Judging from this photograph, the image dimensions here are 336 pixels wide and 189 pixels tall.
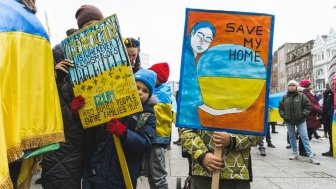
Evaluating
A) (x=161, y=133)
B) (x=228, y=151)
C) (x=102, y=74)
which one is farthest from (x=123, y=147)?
(x=161, y=133)

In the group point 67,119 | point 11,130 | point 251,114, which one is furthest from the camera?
point 67,119

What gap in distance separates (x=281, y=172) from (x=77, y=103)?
517 cm

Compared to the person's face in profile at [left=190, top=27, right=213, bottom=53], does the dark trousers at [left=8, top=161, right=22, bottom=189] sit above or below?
below

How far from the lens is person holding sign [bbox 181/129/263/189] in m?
2.61

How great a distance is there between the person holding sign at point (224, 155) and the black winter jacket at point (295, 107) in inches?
238

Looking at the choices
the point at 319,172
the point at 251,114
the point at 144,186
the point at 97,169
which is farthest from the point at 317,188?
the point at 97,169

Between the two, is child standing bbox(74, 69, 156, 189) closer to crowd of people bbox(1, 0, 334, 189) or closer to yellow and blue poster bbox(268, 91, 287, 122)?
crowd of people bbox(1, 0, 334, 189)

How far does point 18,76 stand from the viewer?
176 centimetres

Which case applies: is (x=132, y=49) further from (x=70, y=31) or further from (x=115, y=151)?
(x=115, y=151)

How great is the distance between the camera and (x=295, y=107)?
8.46 meters

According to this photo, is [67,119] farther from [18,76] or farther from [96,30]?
[18,76]

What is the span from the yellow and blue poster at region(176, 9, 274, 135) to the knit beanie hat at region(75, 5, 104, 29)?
80 centimetres

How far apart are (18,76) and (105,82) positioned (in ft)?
2.96

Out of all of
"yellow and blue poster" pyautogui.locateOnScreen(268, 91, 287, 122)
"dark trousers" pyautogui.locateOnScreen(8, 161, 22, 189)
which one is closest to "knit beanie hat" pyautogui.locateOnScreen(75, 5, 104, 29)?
"dark trousers" pyautogui.locateOnScreen(8, 161, 22, 189)
